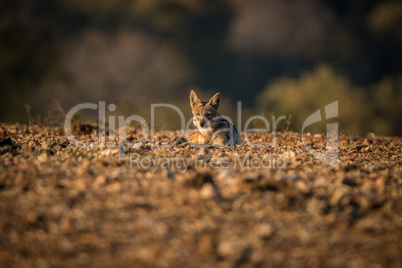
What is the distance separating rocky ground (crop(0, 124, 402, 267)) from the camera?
254 cm

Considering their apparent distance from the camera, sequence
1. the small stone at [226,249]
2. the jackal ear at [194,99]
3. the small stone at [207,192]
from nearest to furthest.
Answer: the small stone at [226,249]
the small stone at [207,192]
the jackal ear at [194,99]

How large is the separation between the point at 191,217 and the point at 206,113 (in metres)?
4.70

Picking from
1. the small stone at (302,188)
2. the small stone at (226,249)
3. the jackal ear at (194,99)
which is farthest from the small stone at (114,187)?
the jackal ear at (194,99)

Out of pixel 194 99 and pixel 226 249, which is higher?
pixel 194 99

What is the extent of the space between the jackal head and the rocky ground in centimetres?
319

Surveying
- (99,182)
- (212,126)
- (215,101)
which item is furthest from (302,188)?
(215,101)

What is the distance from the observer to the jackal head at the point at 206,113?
7445 millimetres

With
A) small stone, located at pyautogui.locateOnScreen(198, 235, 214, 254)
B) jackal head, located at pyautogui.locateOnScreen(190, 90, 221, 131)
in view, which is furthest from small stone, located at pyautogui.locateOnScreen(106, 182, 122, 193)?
jackal head, located at pyautogui.locateOnScreen(190, 90, 221, 131)

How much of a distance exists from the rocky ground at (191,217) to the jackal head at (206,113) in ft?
10.5

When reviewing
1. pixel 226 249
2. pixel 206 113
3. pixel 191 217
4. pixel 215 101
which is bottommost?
pixel 226 249

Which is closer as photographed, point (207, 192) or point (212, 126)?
point (207, 192)

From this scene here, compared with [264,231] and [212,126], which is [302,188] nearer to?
[264,231]

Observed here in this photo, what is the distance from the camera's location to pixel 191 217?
9.75 ft

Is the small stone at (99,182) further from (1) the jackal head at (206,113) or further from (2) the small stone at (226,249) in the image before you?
(1) the jackal head at (206,113)
